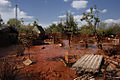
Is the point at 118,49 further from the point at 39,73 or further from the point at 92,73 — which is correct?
the point at 39,73

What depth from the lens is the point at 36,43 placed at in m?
16.4

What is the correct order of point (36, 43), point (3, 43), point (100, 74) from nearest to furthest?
point (100, 74) < point (3, 43) < point (36, 43)

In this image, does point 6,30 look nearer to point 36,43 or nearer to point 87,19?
point 36,43

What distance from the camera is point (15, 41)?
710 inches

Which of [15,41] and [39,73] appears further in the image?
[15,41]

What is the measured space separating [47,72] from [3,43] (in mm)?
13512

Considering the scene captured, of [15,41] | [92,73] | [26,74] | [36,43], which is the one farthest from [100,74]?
[15,41]

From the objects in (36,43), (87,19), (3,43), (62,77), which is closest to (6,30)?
(3,43)

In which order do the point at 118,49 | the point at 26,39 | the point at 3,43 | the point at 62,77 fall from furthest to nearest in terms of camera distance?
1. the point at 3,43
2. the point at 118,49
3. the point at 26,39
4. the point at 62,77

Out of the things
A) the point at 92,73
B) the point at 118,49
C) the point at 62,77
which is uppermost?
the point at 118,49

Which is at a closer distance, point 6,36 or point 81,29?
point 6,36

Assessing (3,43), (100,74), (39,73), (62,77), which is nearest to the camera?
(100,74)

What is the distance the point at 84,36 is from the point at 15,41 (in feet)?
50.0

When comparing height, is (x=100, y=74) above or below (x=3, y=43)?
below
